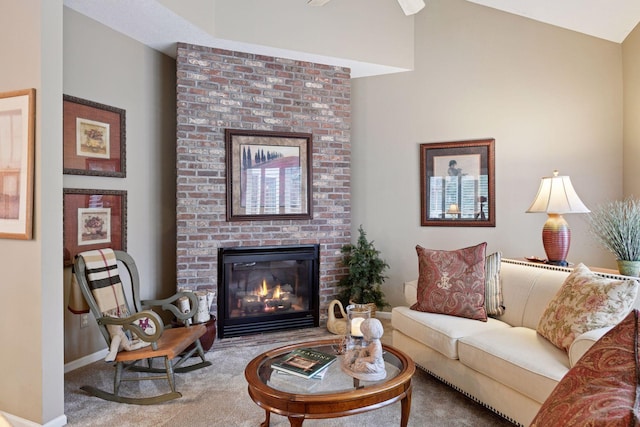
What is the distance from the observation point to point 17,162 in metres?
2.37

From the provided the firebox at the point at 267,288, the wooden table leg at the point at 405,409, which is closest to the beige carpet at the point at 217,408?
the wooden table leg at the point at 405,409

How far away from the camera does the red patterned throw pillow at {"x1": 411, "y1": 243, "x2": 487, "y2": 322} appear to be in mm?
2932

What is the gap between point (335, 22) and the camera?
Answer: 4.12m

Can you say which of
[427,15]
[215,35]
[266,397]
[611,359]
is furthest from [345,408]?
[427,15]

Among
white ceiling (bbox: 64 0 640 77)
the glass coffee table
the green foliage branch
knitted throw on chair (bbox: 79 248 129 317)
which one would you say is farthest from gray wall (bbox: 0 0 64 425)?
the green foliage branch

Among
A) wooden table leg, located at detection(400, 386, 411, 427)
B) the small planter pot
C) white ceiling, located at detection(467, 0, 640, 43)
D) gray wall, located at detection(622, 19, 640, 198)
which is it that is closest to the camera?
wooden table leg, located at detection(400, 386, 411, 427)

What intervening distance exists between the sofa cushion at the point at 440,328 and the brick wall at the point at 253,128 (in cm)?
142

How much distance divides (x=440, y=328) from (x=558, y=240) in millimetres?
1307

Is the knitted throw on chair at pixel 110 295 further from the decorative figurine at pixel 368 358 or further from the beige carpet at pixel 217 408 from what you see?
the decorative figurine at pixel 368 358

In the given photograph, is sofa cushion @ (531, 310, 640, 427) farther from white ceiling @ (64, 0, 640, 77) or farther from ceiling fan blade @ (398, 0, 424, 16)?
white ceiling @ (64, 0, 640, 77)

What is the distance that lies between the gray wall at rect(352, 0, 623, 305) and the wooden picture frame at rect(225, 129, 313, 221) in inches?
30.3

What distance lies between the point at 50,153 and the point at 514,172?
398 cm

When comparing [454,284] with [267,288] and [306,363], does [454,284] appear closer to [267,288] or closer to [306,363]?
[306,363]

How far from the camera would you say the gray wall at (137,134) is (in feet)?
10.6
